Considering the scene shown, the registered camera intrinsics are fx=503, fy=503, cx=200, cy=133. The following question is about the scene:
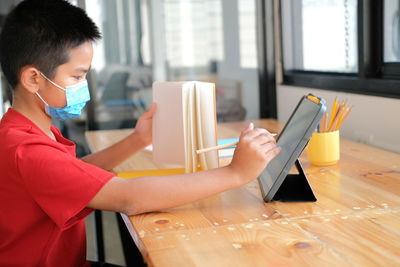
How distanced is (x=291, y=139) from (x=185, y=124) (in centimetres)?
31

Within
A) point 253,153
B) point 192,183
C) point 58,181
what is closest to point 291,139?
point 253,153

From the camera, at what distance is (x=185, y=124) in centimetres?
128

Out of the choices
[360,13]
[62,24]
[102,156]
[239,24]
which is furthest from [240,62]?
[62,24]

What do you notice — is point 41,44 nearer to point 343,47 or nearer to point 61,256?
point 61,256

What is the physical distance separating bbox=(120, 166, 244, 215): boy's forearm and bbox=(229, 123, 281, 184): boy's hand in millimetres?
18

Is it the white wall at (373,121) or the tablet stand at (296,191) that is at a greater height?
the white wall at (373,121)

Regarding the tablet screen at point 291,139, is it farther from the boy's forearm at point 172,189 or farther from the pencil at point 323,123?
the pencil at point 323,123

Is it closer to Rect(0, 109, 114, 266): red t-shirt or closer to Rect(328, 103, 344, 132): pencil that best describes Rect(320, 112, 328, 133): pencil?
Rect(328, 103, 344, 132): pencil

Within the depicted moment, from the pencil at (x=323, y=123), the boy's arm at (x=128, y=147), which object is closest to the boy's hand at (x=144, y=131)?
the boy's arm at (x=128, y=147)

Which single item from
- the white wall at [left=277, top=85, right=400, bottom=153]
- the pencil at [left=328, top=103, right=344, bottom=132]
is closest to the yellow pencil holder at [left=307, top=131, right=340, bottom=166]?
the pencil at [left=328, top=103, right=344, bottom=132]

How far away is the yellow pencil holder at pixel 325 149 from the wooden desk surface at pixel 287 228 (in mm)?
83

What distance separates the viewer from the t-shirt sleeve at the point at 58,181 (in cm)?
95

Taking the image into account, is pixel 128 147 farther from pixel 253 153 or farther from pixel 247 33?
pixel 247 33

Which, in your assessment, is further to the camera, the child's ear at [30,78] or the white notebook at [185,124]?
the white notebook at [185,124]
